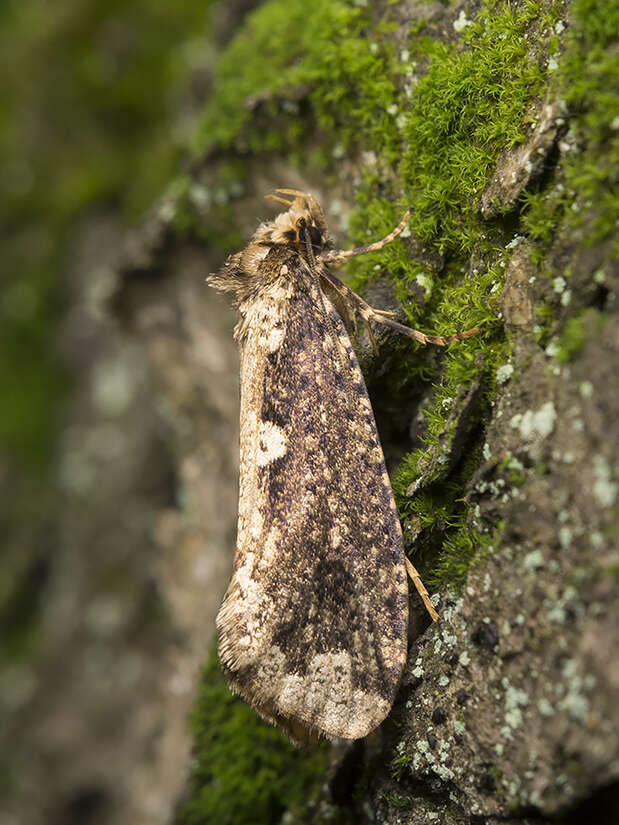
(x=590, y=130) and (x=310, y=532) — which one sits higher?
(x=590, y=130)

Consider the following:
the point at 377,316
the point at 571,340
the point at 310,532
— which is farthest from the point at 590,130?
the point at 310,532

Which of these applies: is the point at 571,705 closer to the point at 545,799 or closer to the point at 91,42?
the point at 545,799

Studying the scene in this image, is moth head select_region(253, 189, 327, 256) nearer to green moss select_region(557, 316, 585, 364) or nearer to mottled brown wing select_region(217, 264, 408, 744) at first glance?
mottled brown wing select_region(217, 264, 408, 744)

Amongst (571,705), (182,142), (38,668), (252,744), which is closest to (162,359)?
(182,142)

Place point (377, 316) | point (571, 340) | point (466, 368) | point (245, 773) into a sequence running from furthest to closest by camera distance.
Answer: point (245, 773) < point (377, 316) < point (466, 368) < point (571, 340)

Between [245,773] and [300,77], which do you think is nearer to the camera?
[245,773]

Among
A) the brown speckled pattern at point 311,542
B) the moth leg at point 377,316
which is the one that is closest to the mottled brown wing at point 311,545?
the brown speckled pattern at point 311,542

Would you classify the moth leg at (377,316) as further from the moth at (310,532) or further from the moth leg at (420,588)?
the moth leg at (420,588)

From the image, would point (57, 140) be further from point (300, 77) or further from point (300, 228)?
point (300, 228)
